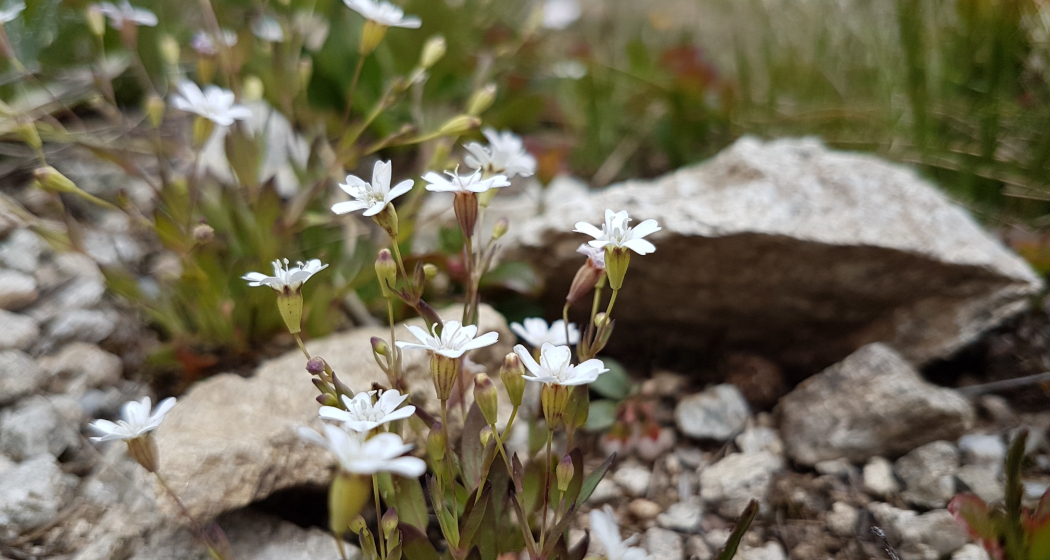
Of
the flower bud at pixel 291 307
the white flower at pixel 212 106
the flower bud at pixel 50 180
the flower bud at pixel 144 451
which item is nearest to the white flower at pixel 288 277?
the flower bud at pixel 291 307

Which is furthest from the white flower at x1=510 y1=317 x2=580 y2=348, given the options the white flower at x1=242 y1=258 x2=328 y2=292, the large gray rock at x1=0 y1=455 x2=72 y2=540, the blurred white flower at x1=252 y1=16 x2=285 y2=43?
the blurred white flower at x1=252 y1=16 x2=285 y2=43

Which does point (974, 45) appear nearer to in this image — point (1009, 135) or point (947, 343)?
point (1009, 135)

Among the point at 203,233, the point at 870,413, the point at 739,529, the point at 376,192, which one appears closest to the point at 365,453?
the point at 376,192

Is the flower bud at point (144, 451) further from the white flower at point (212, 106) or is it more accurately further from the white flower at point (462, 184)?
the white flower at point (212, 106)

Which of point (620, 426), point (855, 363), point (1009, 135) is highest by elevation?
point (1009, 135)

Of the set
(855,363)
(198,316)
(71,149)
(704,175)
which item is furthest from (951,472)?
(71,149)
